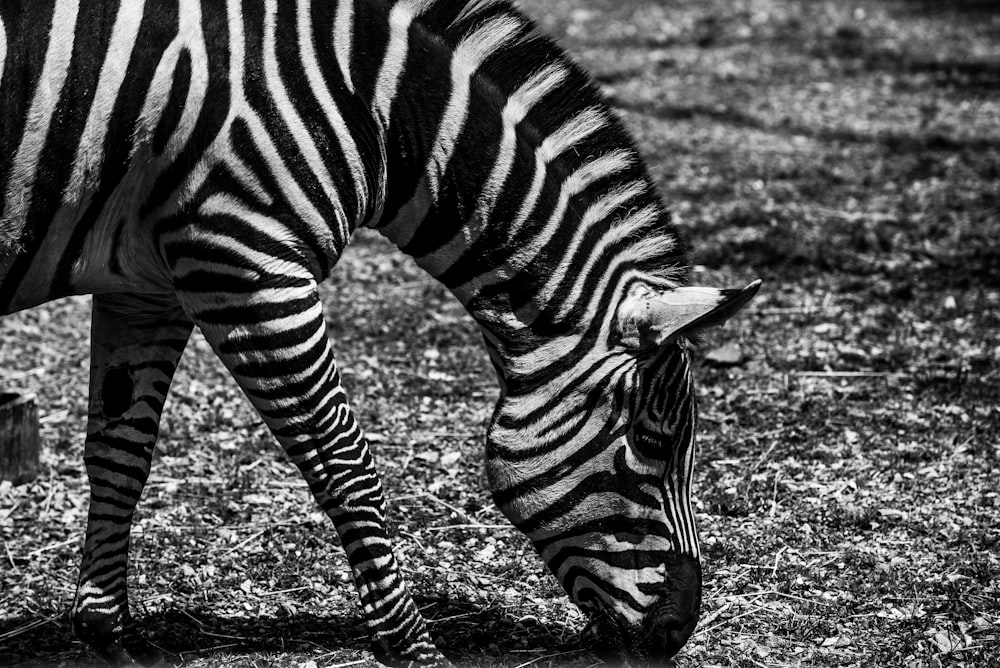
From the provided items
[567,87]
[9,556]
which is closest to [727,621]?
[567,87]

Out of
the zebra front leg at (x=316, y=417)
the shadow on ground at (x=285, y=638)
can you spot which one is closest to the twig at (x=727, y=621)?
the shadow on ground at (x=285, y=638)

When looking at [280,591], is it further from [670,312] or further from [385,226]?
[670,312]

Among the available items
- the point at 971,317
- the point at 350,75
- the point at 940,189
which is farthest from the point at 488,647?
the point at 940,189

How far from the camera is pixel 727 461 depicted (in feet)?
19.2

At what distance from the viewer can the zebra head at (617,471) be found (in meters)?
3.71

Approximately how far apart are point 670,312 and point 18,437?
354 centimetres

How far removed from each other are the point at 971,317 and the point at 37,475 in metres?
5.62

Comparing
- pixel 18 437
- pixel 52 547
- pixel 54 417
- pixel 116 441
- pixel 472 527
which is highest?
pixel 116 441

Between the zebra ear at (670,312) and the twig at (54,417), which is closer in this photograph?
the zebra ear at (670,312)

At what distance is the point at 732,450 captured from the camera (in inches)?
235

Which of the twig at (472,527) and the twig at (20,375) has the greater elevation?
the twig at (20,375)

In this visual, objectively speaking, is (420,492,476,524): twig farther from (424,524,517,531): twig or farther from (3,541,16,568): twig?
(3,541,16,568): twig

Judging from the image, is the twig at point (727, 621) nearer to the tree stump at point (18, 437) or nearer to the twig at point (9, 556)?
the twig at point (9, 556)

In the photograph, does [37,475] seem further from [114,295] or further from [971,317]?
[971,317]
